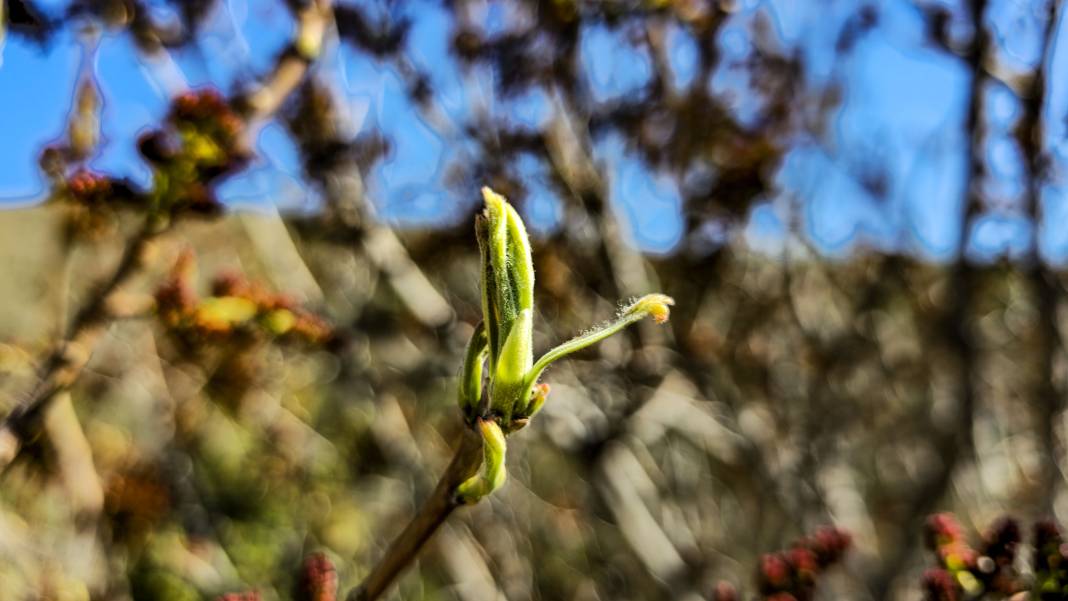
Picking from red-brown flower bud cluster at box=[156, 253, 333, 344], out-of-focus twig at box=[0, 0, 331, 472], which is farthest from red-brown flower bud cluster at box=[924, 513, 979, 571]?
out-of-focus twig at box=[0, 0, 331, 472]

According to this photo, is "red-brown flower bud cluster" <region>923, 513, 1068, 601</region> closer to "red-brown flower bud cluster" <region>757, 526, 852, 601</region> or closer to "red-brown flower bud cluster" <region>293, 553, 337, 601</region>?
Answer: "red-brown flower bud cluster" <region>757, 526, 852, 601</region>

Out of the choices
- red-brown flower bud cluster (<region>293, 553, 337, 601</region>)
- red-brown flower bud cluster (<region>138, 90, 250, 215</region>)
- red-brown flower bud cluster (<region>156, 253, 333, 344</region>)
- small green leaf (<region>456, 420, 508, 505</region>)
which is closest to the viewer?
small green leaf (<region>456, 420, 508, 505</region>)

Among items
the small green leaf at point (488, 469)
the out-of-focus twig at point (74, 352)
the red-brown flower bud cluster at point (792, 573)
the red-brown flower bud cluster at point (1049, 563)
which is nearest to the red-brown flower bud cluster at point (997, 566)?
the red-brown flower bud cluster at point (1049, 563)

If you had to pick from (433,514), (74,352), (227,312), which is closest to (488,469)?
(433,514)

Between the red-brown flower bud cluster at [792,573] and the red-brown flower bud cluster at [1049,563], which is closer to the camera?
the red-brown flower bud cluster at [1049,563]

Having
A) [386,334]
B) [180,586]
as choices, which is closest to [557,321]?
[386,334]

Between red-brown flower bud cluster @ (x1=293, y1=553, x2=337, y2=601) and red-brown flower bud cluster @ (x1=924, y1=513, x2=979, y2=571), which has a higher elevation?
red-brown flower bud cluster @ (x1=293, y1=553, x2=337, y2=601)

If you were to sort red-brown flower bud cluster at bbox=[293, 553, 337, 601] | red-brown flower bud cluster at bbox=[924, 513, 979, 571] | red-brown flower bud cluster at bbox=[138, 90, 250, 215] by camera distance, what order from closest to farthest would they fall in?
red-brown flower bud cluster at bbox=[293, 553, 337, 601] → red-brown flower bud cluster at bbox=[924, 513, 979, 571] → red-brown flower bud cluster at bbox=[138, 90, 250, 215]

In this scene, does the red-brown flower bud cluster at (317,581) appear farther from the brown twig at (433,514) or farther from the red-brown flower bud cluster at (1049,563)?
the red-brown flower bud cluster at (1049,563)


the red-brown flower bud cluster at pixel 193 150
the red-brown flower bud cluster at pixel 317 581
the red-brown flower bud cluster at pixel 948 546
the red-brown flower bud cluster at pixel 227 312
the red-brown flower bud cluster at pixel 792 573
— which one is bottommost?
the red-brown flower bud cluster at pixel 792 573
